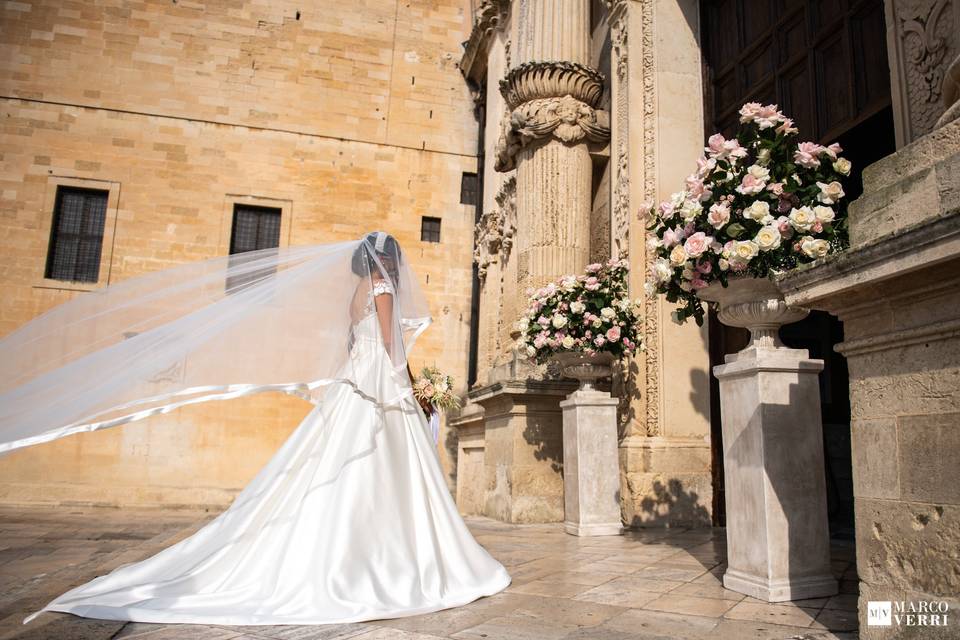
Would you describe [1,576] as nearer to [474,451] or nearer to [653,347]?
[653,347]

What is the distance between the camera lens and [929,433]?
2479 mm

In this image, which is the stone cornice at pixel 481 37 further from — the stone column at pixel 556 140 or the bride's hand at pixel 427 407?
the bride's hand at pixel 427 407

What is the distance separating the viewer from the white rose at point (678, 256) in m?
4.03

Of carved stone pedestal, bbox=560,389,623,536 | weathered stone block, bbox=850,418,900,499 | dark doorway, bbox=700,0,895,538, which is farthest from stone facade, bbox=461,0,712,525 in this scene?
weathered stone block, bbox=850,418,900,499

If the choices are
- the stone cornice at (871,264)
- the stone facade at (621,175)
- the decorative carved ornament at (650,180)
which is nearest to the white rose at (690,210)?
the stone cornice at (871,264)

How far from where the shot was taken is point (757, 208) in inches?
147

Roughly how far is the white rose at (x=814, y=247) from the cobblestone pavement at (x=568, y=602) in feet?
6.22

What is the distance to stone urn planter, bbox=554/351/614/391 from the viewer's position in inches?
273

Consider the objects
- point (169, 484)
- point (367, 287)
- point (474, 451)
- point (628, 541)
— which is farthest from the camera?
point (169, 484)

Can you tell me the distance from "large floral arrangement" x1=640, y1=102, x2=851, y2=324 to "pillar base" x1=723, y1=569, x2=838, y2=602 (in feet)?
5.76

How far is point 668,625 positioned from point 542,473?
5.20 metres

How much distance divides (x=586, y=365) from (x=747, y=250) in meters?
3.41

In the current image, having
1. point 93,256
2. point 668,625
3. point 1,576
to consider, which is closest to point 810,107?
point 668,625

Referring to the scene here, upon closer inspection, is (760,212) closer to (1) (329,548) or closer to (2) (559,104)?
(1) (329,548)
